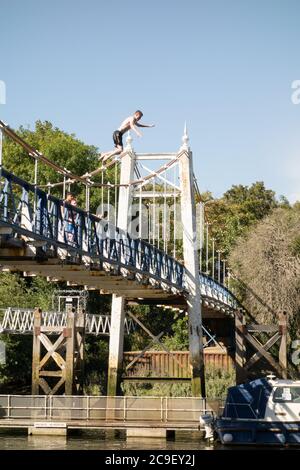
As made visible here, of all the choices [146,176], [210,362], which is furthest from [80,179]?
[210,362]

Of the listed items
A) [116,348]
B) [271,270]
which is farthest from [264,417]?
[271,270]

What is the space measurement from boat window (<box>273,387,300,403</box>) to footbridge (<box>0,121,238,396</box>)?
633cm

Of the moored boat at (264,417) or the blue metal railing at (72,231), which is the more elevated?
the blue metal railing at (72,231)

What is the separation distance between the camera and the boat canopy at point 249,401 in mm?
34344

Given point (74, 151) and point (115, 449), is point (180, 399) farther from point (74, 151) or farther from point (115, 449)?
point (74, 151)

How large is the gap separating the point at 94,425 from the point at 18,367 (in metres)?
18.9

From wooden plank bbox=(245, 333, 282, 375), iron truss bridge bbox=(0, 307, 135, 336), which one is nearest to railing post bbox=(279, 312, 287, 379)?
wooden plank bbox=(245, 333, 282, 375)

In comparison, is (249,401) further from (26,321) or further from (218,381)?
(218,381)

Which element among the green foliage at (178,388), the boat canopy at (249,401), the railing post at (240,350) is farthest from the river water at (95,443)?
the green foliage at (178,388)

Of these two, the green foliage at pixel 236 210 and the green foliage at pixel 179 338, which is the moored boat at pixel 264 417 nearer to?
the green foliage at pixel 179 338

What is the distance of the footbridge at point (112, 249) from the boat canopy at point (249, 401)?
211 inches

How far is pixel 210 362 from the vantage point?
58.7 m

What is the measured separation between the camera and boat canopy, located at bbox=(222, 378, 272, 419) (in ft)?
113

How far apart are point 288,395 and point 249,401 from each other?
4.10 feet
